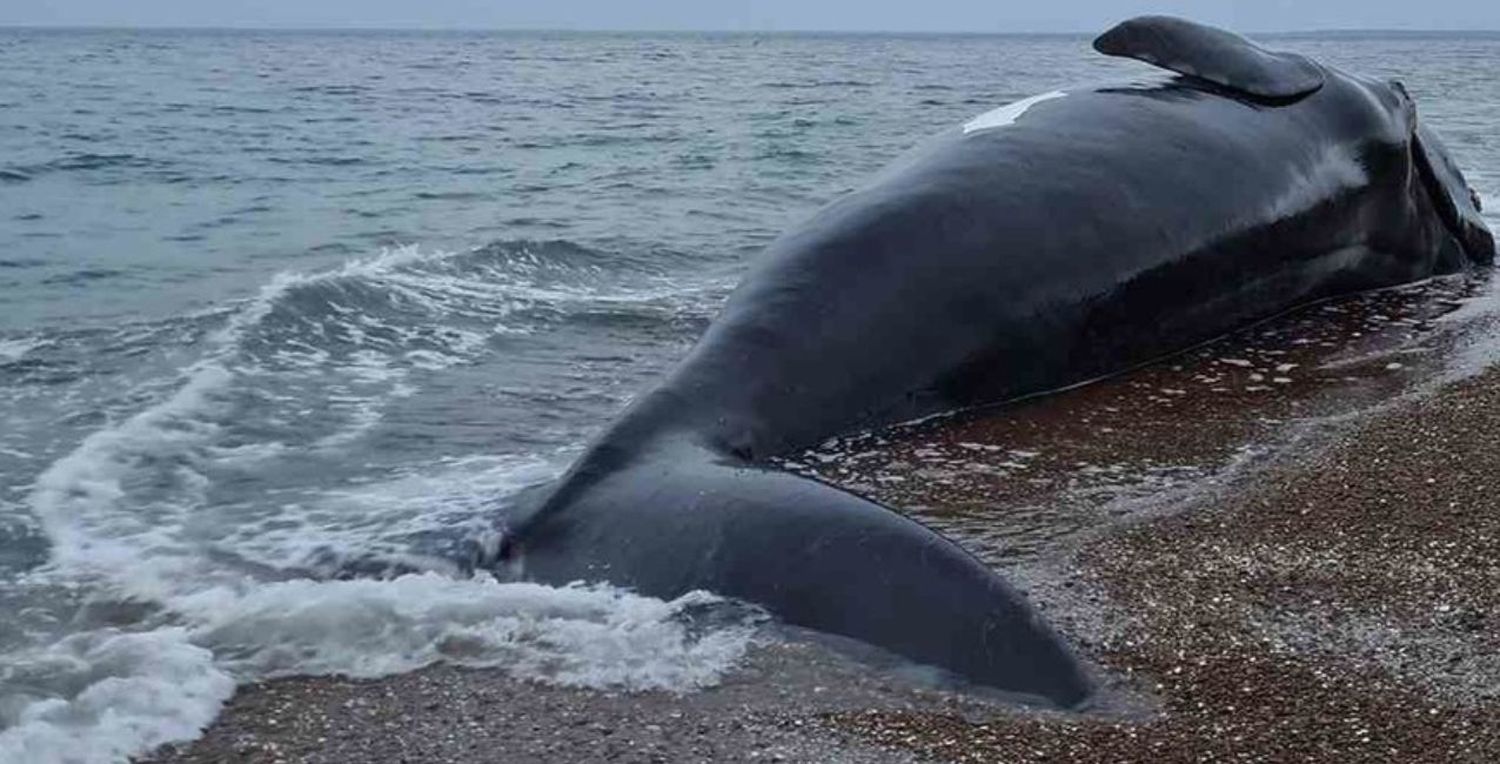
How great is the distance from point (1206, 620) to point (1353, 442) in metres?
2.18

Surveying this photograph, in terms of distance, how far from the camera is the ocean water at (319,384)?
4652 millimetres

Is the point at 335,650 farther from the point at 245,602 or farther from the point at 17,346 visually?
the point at 17,346

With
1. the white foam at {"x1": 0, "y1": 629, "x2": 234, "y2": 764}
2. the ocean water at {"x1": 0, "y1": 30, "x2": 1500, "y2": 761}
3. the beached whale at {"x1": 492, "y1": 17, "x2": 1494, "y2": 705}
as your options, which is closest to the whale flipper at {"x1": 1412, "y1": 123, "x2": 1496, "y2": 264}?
the beached whale at {"x1": 492, "y1": 17, "x2": 1494, "y2": 705}

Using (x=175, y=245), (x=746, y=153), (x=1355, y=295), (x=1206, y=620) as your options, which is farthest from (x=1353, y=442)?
(x=746, y=153)

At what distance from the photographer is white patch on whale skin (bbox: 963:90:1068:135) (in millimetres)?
8211

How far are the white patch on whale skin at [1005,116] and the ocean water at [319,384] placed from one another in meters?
2.16

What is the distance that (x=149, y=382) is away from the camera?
8.48 metres

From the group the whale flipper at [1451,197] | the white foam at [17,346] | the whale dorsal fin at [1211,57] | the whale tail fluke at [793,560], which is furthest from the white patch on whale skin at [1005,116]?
the white foam at [17,346]

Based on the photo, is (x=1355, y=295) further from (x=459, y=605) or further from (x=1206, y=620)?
(x=459, y=605)

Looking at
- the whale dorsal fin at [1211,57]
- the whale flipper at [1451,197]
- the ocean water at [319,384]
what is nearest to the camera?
the ocean water at [319,384]

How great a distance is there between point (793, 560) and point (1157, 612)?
117 centimetres

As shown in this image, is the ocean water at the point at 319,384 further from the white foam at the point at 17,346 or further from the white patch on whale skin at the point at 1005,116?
the white patch on whale skin at the point at 1005,116

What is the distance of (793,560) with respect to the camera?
459cm

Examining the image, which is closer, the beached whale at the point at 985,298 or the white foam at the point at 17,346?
the beached whale at the point at 985,298
